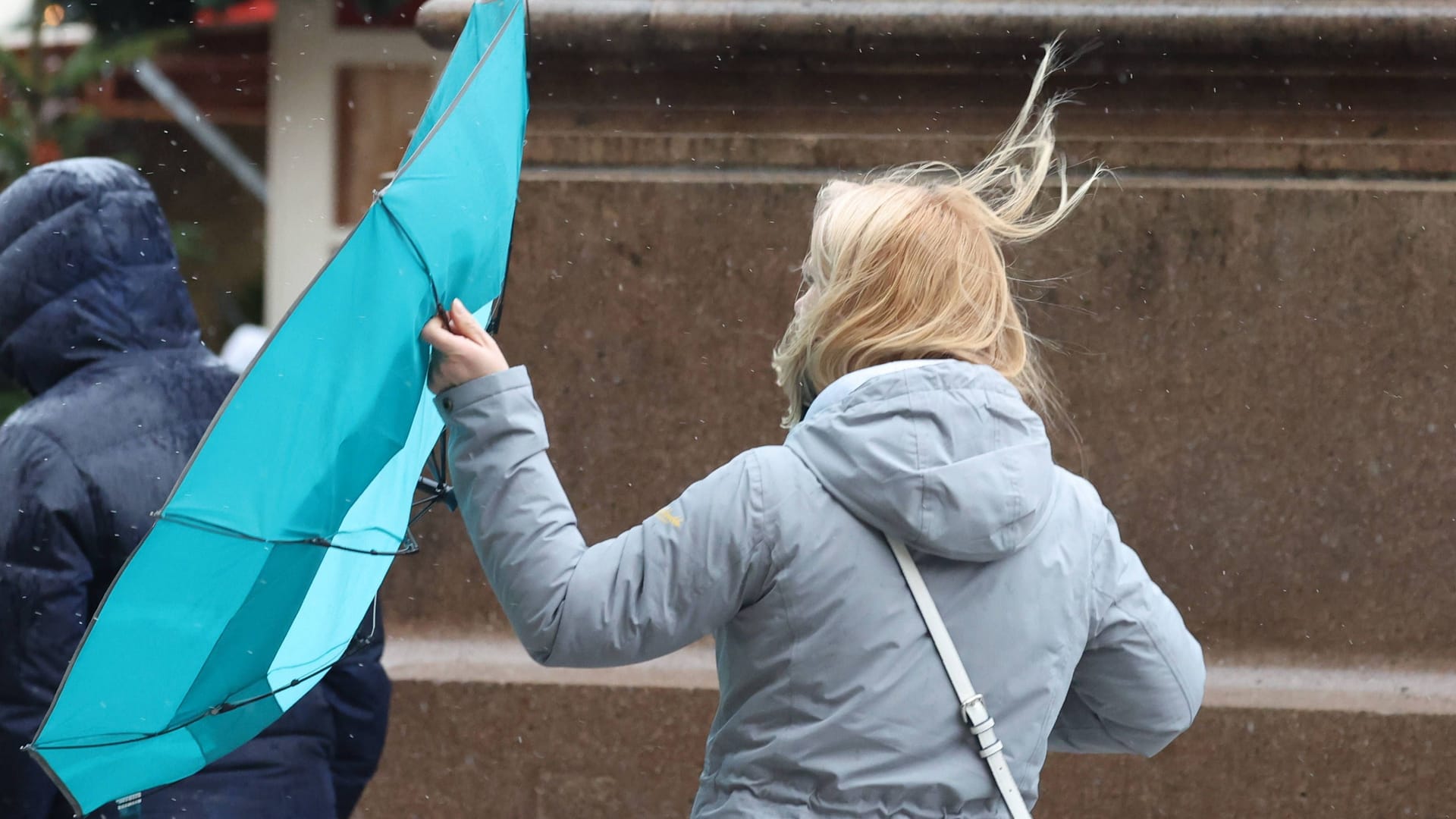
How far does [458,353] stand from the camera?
1918mm

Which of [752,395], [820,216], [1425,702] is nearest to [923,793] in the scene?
[820,216]

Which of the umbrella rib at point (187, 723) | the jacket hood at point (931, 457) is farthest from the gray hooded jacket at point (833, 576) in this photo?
the umbrella rib at point (187, 723)

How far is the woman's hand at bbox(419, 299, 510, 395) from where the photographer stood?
1920 mm

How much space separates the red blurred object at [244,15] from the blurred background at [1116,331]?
7.35 m

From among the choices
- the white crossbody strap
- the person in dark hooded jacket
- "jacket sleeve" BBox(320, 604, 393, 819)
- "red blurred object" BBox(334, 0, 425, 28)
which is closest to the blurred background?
"jacket sleeve" BBox(320, 604, 393, 819)

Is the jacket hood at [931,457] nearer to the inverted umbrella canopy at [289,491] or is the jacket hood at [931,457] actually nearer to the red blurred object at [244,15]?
the inverted umbrella canopy at [289,491]

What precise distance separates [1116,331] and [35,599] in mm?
2516

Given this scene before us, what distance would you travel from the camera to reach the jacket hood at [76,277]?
2.93 metres

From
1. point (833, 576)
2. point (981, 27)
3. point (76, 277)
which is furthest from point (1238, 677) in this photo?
point (76, 277)

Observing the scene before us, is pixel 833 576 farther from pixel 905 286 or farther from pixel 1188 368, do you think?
pixel 1188 368

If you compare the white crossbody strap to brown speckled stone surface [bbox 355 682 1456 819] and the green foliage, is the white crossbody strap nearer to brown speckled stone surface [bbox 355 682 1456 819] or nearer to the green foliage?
brown speckled stone surface [bbox 355 682 1456 819]

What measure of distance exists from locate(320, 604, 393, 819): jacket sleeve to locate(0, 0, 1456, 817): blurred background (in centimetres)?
57

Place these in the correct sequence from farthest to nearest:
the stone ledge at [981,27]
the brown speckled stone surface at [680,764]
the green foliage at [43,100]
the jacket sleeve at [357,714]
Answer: the green foliage at [43,100], the stone ledge at [981,27], the brown speckled stone surface at [680,764], the jacket sleeve at [357,714]

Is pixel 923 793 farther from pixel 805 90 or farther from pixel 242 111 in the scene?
pixel 242 111
